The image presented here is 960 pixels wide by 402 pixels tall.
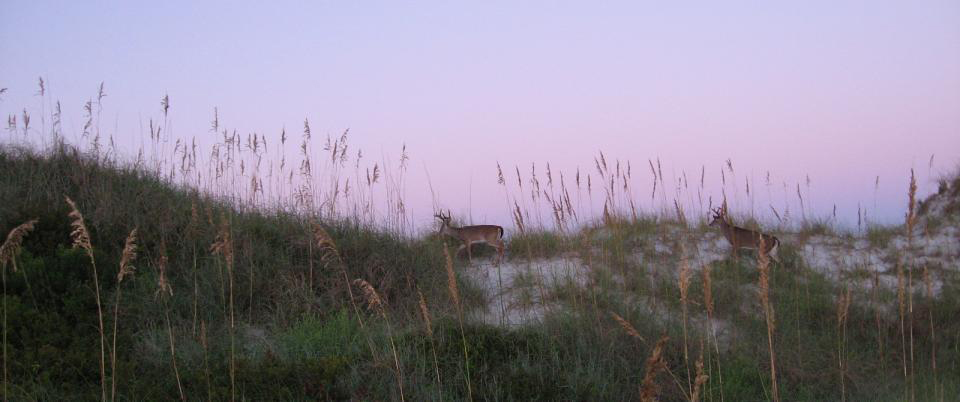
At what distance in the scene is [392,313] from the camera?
311 inches

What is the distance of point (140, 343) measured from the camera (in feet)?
21.6

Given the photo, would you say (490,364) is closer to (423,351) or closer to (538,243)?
(423,351)

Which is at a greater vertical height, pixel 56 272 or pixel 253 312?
pixel 56 272

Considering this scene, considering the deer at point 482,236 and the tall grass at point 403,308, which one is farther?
the deer at point 482,236

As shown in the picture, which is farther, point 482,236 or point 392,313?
point 482,236

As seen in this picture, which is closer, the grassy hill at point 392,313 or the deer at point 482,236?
the grassy hill at point 392,313

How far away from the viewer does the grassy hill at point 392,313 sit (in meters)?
5.72

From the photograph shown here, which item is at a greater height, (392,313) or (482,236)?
(482,236)

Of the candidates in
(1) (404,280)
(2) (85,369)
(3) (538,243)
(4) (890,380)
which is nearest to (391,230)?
(1) (404,280)

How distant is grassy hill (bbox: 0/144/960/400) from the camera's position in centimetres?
572

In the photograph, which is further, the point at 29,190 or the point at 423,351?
the point at 29,190

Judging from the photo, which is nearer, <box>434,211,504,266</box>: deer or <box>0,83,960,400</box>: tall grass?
<box>0,83,960,400</box>: tall grass

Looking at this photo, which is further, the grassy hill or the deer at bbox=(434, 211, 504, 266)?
the deer at bbox=(434, 211, 504, 266)

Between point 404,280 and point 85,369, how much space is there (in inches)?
142
